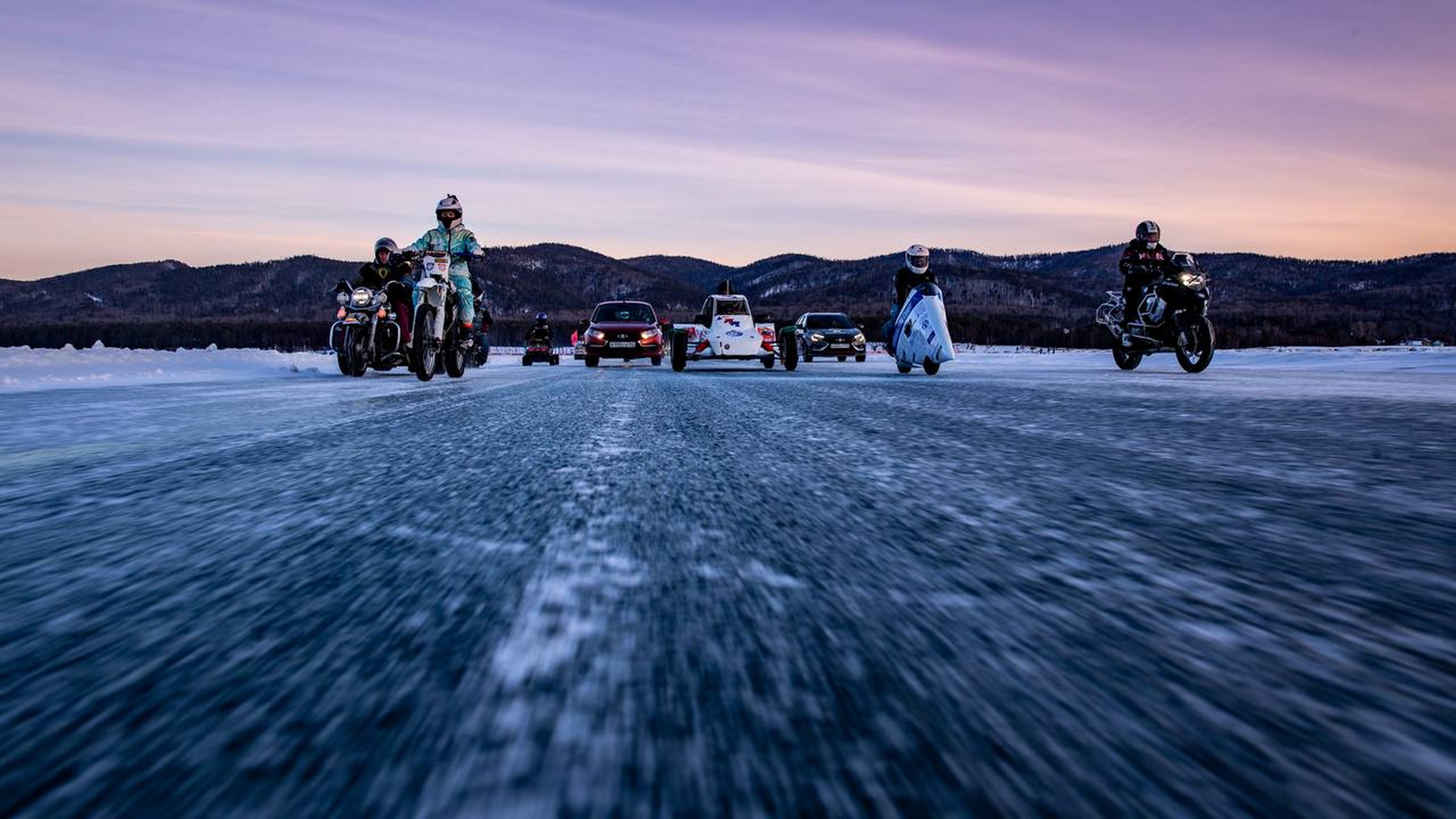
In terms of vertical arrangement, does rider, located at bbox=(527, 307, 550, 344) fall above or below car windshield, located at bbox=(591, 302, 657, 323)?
below

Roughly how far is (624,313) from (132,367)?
47.3ft

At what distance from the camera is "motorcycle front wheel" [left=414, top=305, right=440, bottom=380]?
510 inches

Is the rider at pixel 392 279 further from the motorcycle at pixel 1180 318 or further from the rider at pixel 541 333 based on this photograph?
the rider at pixel 541 333

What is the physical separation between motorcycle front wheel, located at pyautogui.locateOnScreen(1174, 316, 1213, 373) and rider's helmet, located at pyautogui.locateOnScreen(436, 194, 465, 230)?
11.0 metres

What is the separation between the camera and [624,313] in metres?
26.7

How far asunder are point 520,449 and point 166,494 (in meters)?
1.60

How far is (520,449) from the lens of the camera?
4.52 m

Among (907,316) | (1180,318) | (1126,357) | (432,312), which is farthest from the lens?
(1126,357)

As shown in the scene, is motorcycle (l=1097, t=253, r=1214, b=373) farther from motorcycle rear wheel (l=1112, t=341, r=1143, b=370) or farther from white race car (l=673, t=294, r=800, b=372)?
white race car (l=673, t=294, r=800, b=372)

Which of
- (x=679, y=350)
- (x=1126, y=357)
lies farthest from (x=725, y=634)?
(x=679, y=350)

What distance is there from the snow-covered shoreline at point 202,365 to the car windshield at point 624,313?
744 cm

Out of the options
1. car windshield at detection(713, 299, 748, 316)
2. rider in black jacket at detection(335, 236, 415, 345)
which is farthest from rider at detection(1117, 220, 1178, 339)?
rider in black jacket at detection(335, 236, 415, 345)

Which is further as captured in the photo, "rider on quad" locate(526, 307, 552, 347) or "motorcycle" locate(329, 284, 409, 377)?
"rider on quad" locate(526, 307, 552, 347)

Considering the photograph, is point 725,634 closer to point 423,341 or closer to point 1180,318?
point 423,341
